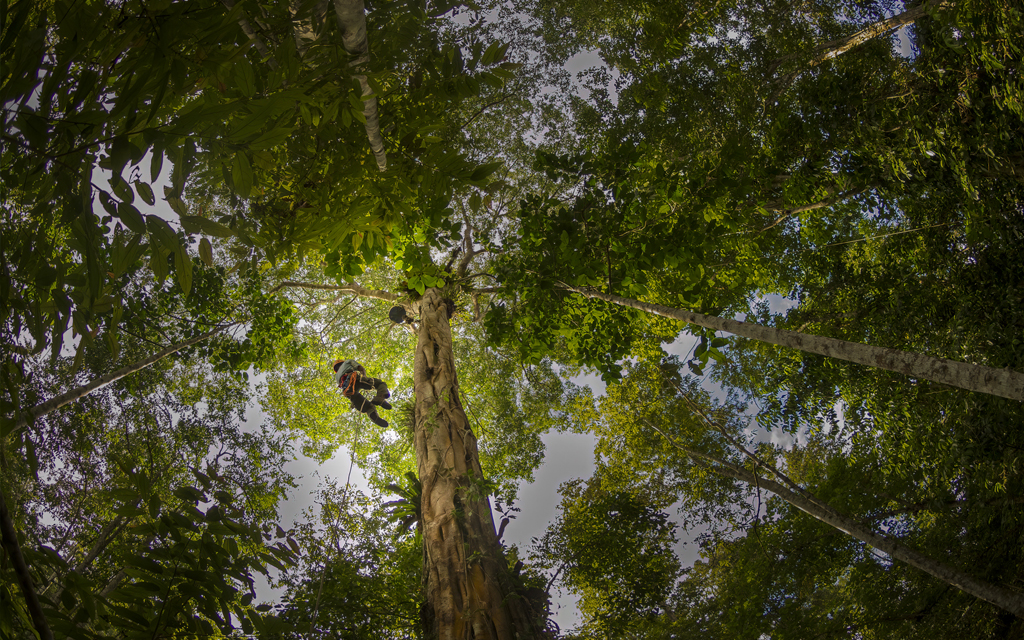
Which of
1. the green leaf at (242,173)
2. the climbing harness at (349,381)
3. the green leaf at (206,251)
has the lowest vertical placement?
the green leaf at (242,173)

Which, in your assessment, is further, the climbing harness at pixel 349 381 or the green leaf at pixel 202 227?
the climbing harness at pixel 349 381

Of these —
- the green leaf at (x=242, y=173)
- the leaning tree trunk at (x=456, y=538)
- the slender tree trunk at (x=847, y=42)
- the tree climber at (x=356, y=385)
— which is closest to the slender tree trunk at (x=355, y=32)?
the green leaf at (x=242, y=173)

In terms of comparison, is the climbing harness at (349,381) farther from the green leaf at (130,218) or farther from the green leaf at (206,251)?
the green leaf at (130,218)

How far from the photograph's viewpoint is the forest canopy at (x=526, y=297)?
1422 millimetres

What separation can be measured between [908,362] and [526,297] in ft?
9.61

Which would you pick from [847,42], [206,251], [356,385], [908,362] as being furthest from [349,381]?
[847,42]

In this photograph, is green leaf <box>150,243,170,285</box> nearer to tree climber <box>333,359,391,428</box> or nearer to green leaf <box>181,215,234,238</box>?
green leaf <box>181,215,234,238</box>

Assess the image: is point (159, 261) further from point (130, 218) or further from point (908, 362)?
point (908, 362)

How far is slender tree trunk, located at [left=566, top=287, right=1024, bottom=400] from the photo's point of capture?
72.6 inches

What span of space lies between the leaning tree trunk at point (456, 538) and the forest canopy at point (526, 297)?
0.12 ft

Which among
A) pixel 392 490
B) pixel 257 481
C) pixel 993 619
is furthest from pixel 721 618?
pixel 257 481

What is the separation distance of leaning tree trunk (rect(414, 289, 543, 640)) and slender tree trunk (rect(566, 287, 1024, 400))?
299 centimetres

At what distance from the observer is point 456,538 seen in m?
4.64

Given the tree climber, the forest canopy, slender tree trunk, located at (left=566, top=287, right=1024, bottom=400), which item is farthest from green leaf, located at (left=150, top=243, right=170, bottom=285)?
the tree climber
